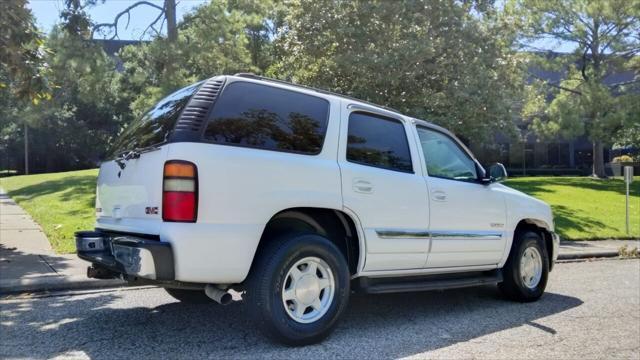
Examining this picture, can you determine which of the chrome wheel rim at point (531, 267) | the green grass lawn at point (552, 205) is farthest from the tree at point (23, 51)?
the chrome wheel rim at point (531, 267)

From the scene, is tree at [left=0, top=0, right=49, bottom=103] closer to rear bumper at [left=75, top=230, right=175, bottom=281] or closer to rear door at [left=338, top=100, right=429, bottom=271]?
rear bumper at [left=75, top=230, right=175, bottom=281]

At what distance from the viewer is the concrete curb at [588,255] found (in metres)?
10.6

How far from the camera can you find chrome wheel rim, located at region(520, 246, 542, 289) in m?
6.63

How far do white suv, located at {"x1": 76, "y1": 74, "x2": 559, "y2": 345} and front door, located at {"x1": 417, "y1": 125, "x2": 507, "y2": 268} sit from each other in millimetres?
20

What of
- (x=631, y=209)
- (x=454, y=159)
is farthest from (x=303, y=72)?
(x=631, y=209)

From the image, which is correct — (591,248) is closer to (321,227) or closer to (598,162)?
(321,227)

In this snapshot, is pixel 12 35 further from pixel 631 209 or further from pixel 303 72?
pixel 631 209

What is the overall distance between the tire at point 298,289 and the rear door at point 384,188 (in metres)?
0.44

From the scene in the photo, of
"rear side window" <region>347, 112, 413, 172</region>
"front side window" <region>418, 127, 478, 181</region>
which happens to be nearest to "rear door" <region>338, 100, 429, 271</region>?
"rear side window" <region>347, 112, 413, 172</region>

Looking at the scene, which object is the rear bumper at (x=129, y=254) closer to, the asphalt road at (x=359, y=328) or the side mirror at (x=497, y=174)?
the asphalt road at (x=359, y=328)

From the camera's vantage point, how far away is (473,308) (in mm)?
6273

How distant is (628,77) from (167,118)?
154 feet

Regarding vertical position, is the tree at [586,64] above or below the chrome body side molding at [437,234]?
above

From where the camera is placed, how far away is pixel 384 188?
5.07m
